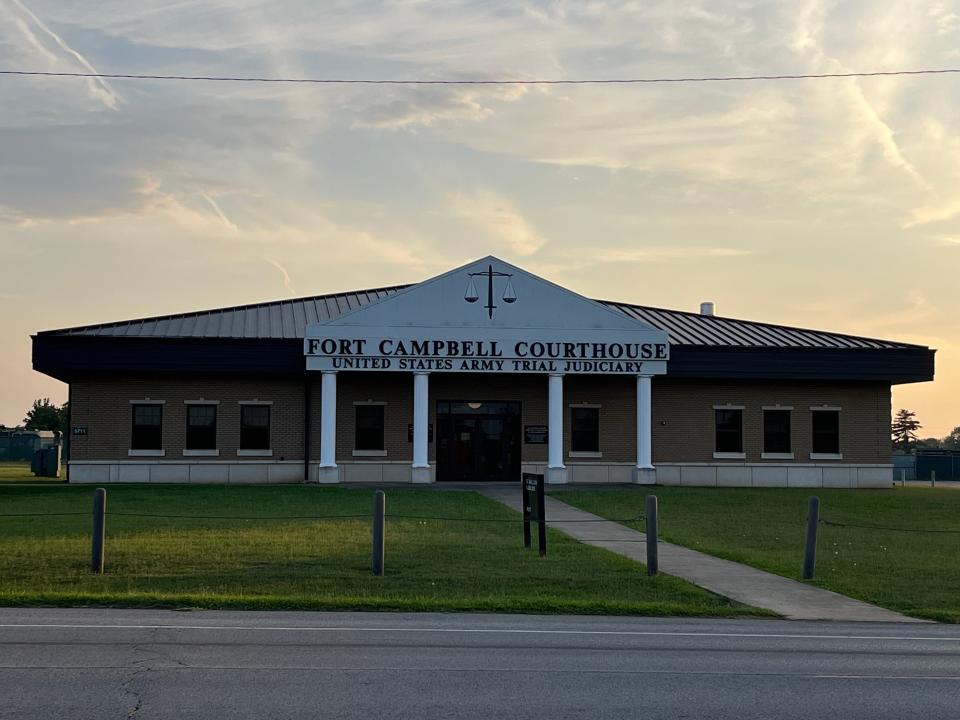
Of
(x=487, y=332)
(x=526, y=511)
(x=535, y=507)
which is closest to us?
(x=535, y=507)

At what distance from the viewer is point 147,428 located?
128 ft

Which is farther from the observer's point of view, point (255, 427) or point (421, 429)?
point (255, 427)

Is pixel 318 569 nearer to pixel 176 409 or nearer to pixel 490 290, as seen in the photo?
pixel 490 290

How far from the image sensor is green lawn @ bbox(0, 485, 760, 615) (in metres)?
13.4

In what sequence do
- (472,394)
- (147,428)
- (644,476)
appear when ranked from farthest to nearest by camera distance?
(472,394) → (147,428) → (644,476)

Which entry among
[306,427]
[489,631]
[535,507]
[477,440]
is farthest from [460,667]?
[477,440]

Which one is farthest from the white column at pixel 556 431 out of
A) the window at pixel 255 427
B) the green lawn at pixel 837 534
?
the window at pixel 255 427

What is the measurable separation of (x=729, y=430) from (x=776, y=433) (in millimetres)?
1781

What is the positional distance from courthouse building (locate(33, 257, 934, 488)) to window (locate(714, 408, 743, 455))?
5 cm

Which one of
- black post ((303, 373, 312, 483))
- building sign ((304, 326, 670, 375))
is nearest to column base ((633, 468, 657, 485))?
building sign ((304, 326, 670, 375))

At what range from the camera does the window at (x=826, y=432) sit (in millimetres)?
42125

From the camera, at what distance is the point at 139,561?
55.0 ft

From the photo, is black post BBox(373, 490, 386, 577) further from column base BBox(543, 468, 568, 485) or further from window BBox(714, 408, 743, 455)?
window BBox(714, 408, 743, 455)

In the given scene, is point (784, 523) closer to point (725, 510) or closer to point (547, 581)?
point (725, 510)
